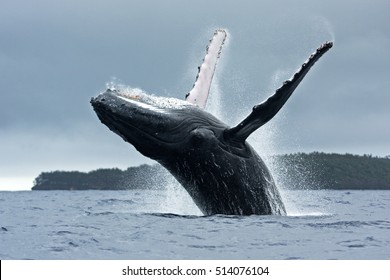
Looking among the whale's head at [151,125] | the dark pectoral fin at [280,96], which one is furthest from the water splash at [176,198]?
the dark pectoral fin at [280,96]

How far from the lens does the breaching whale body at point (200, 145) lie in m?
11.6

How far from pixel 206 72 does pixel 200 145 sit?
2.03 m

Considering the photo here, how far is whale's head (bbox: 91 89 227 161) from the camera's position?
11586 mm

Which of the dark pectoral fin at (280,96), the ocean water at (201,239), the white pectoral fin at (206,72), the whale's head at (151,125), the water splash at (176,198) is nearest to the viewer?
the ocean water at (201,239)

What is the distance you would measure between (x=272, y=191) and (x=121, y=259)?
147 inches

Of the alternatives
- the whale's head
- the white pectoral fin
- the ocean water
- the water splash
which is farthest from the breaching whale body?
the water splash

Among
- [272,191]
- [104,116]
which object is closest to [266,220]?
[272,191]

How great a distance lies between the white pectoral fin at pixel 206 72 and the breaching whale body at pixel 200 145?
70cm

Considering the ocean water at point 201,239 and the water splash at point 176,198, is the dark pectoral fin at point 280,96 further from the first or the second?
the water splash at point 176,198

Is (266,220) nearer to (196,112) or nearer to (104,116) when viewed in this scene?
(196,112)

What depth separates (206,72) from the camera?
43.9ft

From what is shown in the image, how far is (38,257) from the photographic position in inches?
368

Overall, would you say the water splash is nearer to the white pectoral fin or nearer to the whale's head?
the white pectoral fin

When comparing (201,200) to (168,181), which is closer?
(201,200)
